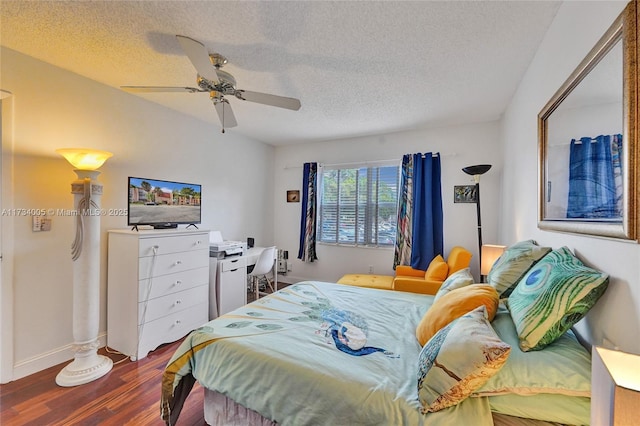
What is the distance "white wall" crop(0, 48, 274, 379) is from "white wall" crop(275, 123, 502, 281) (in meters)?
2.08

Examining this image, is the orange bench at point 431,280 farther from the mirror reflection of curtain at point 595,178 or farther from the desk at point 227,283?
the mirror reflection of curtain at point 595,178

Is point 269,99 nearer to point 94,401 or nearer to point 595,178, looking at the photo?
point 595,178

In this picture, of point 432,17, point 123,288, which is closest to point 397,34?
point 432,17

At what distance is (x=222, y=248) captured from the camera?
3.15 metres

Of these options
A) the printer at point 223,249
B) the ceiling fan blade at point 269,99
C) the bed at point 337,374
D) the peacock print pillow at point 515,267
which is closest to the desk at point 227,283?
the printer at point 223,249

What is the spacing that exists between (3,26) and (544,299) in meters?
3.45

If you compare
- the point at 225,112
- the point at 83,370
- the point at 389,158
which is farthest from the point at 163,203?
the point at 389,158

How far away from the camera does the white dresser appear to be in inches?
91.7

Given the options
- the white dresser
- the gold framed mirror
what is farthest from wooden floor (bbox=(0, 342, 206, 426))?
the gold framed mirror

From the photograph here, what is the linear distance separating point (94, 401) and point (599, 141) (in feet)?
10.6

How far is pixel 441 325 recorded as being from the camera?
135 centimetres

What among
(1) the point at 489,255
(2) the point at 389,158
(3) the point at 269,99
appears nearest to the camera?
(3) the point at 269,99

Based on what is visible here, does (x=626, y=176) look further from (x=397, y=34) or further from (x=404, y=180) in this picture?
(x=404, y=180)

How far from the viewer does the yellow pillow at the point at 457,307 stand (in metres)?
1.32
